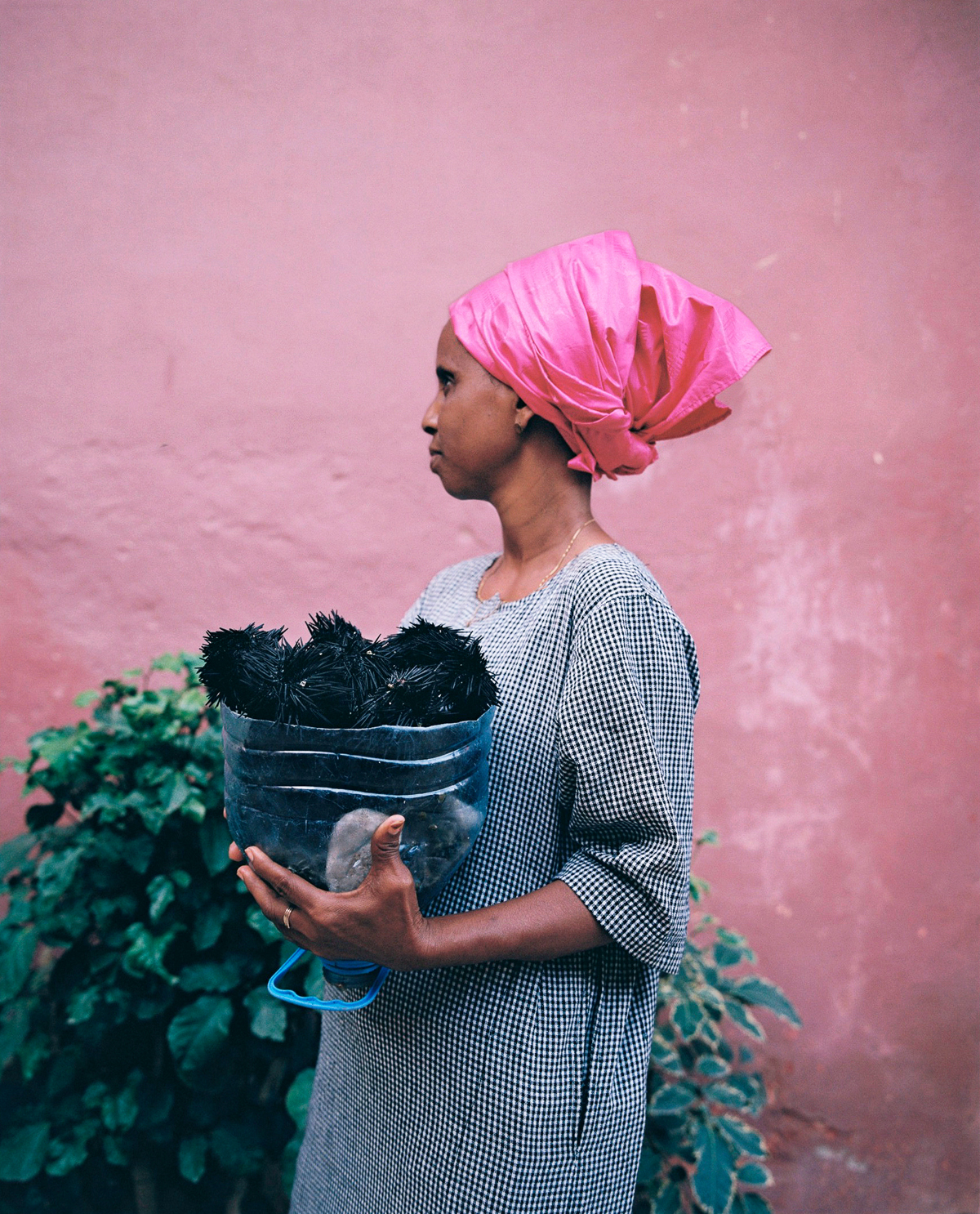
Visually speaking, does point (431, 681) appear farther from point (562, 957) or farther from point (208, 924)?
point (208, 924)

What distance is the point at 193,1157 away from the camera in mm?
1996

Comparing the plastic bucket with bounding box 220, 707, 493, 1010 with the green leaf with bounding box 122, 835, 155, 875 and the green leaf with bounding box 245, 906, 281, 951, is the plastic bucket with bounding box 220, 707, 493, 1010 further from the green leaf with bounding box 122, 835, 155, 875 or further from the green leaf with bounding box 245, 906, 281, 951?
the green leaf with bounding box 122, 835, 155, 875

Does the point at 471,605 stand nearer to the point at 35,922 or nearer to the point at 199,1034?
the point at 199,1034

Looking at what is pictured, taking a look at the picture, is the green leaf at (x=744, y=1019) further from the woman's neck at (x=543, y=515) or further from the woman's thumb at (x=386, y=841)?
the woman's thumb at (x=386, y=841)

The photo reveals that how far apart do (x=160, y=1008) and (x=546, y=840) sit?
1.31m

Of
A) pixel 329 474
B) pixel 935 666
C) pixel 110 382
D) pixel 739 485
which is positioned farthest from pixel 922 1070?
pixel 110 382

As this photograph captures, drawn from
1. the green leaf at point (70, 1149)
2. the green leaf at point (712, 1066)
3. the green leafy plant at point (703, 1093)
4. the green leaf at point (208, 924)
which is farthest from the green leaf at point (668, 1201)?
the green leaf at point (70, 1149)

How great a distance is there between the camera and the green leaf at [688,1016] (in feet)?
6.64

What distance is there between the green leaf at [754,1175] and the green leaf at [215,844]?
146 centimetres

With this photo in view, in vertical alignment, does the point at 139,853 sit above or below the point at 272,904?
below

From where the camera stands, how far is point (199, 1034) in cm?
188

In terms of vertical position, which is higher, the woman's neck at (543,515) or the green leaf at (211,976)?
the woman's neck at (543,515)

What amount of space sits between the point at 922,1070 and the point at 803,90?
117 inches

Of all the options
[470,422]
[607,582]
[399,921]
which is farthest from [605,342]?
[399,921]
